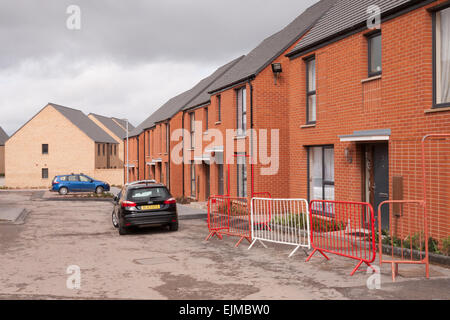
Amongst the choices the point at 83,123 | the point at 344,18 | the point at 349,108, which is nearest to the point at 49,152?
the point at 83,123

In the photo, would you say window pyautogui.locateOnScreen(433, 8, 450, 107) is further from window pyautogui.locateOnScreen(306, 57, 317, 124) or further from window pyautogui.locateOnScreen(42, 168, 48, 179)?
window pyautogui.locateOnScreen(42, 168, 48, 179)

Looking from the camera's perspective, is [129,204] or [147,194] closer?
[129,204]

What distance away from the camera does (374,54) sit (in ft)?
38.1

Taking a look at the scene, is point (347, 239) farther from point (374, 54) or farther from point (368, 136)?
point (374, 54)

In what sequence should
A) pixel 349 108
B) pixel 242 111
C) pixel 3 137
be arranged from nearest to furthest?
pixel 349 108 → pixel 242 111 → pixel 3 137

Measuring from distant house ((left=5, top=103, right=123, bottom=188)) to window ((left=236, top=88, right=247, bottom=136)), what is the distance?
38638 millimetres

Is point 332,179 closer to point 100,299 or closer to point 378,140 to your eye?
point 378,140

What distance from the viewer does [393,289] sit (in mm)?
6508

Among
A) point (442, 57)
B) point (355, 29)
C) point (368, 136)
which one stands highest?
point (355, 29)

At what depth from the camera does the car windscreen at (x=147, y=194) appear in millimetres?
13344

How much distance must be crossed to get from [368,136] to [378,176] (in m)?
1.23

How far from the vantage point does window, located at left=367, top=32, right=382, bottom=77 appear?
1141 centimetres

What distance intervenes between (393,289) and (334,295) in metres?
0.98
